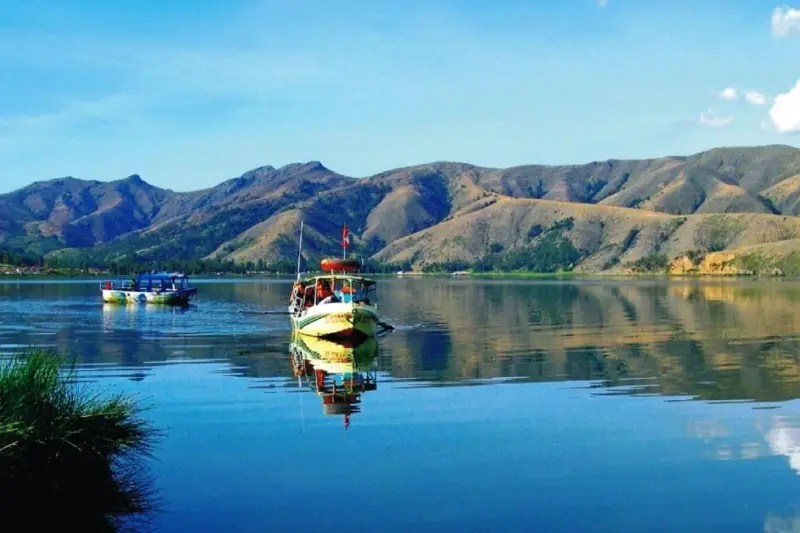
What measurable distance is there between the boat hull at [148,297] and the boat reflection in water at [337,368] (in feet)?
163

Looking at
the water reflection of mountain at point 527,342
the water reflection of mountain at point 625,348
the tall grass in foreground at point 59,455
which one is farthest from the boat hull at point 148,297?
the tall grass in foreground at point 59,455

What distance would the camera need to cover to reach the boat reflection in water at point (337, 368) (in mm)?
30734

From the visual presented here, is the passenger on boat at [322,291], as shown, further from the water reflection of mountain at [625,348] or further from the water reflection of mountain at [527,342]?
the water reflection of mountain at [625,348]

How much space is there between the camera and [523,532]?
15852mm

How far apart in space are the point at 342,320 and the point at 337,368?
12.2m

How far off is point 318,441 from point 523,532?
8.77 meters

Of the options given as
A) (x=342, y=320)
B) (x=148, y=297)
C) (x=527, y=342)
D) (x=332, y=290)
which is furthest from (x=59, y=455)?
(x=148, y=297)

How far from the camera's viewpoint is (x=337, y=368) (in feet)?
135

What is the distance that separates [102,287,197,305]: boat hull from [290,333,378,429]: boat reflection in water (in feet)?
163

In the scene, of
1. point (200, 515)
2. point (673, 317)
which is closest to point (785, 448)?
point (200, 515)

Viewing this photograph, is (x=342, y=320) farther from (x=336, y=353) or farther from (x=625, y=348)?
(x=625, y=348)

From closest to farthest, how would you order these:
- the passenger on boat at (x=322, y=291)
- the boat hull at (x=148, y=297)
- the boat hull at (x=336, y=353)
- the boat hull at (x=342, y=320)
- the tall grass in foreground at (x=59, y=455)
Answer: the tall grass in foreground at (x=59, y=455) → the boat hull at (x=336, y=353) → the boat hull at (x=342, y=320) → the passenger on boat at (x=322, y=291) → the boat hull at (x=148, y=297)

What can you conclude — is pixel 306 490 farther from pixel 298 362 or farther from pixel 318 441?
pixel 298 362

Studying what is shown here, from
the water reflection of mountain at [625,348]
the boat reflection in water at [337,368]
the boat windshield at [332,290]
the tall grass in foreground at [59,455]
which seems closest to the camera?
the tall grass in foreground at [59,455]
